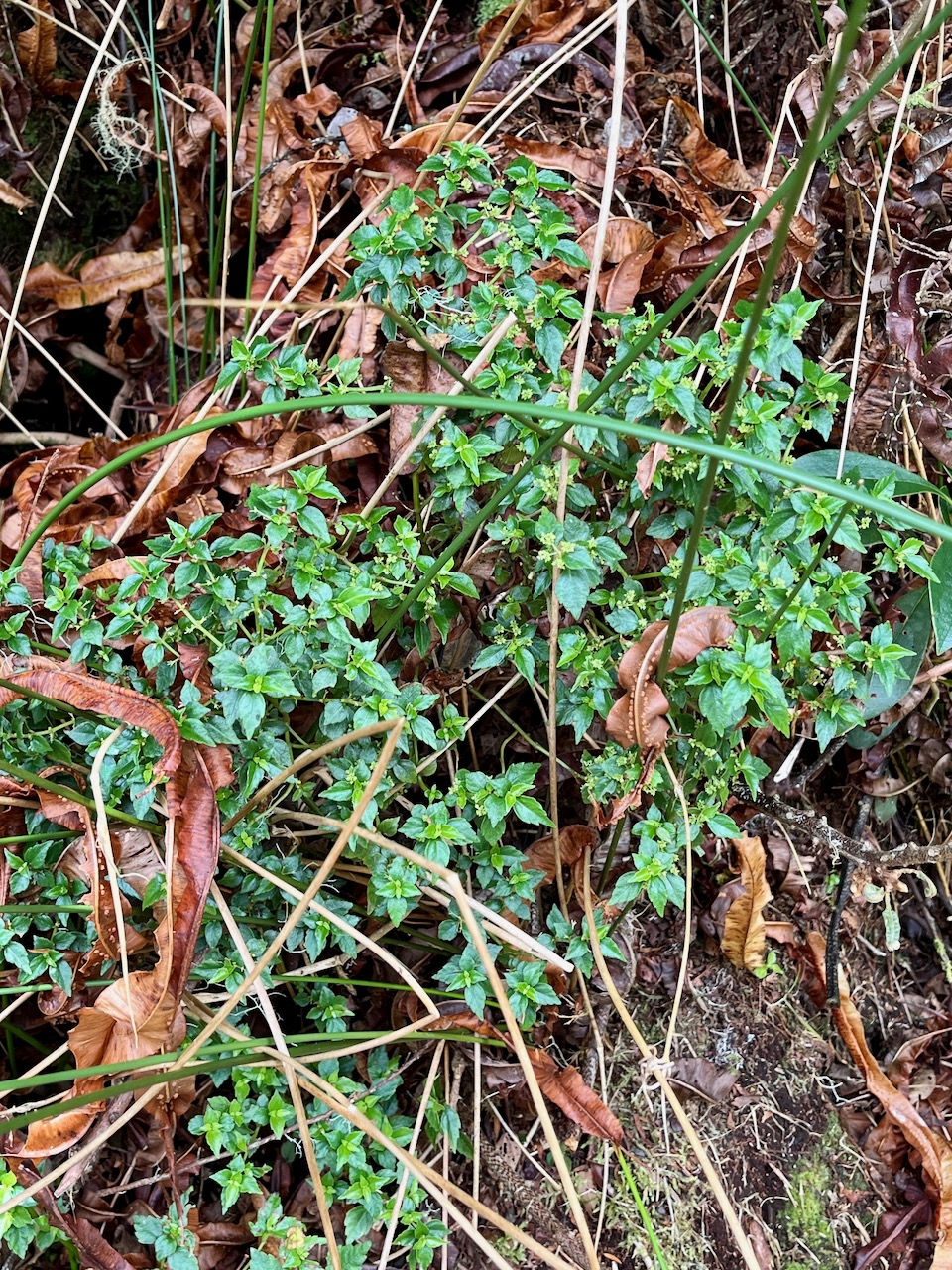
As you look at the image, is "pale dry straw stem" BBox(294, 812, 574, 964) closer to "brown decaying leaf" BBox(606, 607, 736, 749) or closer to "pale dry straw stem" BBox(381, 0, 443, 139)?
"brown decaying leaf" BBox(606, 607, 736, 749)

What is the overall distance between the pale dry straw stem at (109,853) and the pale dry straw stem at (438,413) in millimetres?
501

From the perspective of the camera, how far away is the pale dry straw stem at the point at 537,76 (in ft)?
5.48

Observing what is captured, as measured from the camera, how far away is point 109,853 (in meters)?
1.24

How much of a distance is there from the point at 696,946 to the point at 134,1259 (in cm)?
101

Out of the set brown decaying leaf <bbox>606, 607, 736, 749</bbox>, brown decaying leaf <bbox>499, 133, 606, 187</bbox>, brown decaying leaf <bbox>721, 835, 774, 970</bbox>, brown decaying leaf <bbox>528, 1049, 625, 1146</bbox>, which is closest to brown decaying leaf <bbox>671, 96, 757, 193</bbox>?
brown decaying leaf <bbox>499, 133, 606, 187</bbox>

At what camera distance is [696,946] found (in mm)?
1659

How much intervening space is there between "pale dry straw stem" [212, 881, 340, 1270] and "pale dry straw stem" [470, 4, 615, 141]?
54.5 inches

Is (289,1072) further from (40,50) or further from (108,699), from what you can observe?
(40,50)

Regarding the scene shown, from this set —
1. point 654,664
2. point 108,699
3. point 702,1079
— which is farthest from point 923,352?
point 108,699

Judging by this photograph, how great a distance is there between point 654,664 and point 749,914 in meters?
0.62

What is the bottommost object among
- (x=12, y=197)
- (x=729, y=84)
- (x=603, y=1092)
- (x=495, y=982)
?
(x=603, y=1092)

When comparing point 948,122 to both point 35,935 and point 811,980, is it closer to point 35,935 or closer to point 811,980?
point 811,980

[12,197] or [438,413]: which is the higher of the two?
[12,197]

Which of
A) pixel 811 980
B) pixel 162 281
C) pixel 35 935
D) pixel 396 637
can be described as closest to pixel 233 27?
pixel 162 281
